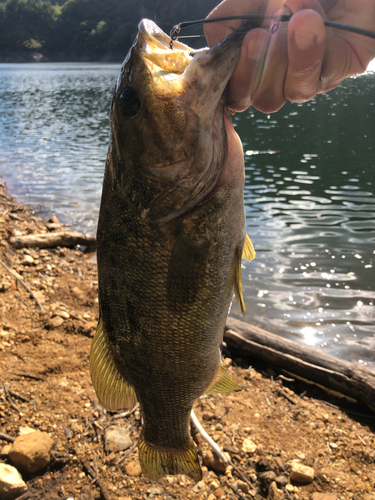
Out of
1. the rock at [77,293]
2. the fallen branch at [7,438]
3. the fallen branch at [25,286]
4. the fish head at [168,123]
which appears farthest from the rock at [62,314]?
the fish head at [168,123]

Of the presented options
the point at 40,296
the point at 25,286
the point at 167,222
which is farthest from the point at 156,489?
the point at 25,286

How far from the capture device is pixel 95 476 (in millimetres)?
3469

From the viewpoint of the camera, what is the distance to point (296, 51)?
1949 mm

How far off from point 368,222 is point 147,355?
440 inches

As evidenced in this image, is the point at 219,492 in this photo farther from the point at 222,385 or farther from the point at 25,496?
the point at 25,496

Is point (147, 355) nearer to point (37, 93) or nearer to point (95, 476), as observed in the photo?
point (95, 476)

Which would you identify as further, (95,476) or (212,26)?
(95,476)

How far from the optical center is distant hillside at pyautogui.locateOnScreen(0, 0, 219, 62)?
10806cm

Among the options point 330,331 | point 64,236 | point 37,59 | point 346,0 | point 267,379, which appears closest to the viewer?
point 346,0

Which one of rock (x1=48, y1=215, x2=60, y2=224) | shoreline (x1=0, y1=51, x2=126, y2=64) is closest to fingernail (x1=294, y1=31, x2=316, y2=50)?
rock (x1=48, y1=215, x2=60, y2=224)

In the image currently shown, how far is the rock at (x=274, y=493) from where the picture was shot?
348cm

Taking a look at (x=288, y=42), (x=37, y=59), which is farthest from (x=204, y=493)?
(x=37, y=59)

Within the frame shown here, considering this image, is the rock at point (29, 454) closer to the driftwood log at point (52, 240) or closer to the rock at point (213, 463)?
the rock at point (213, 463)

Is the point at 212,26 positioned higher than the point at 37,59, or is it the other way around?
the point at 37,59
